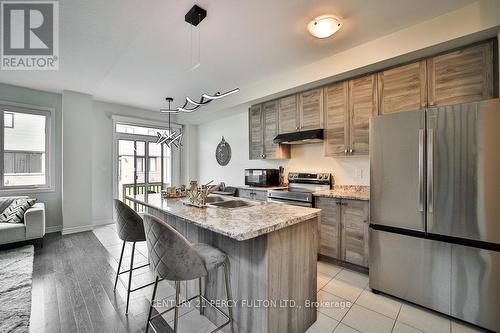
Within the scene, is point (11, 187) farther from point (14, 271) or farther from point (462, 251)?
point (462, 251)

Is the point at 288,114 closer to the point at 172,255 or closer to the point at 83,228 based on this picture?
the point at 172,255

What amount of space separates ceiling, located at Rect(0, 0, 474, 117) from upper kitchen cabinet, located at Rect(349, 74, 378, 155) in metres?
0.50

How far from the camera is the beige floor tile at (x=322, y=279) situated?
95.9 inches

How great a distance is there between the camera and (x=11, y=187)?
3992mm

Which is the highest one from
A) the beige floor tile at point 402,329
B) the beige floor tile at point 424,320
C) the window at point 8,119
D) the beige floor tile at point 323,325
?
the window at point 8,119

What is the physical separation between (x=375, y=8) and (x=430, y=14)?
581 mm

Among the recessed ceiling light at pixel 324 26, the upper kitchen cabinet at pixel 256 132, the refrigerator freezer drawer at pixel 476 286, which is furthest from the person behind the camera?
the upper kitchen cabinet at pixel 256 132

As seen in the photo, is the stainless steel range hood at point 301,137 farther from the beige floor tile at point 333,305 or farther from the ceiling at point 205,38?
the beige floor tile at point 333,305

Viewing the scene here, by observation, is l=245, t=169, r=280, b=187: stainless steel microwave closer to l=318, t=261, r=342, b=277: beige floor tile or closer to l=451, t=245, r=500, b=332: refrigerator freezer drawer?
l=318, t=261, r=342, b=277: beige floor tile

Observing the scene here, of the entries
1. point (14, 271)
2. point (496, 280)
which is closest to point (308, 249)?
point (496, 280)

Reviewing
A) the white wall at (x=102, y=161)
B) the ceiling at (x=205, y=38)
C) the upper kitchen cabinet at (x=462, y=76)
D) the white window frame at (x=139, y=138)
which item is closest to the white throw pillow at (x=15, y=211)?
the white wall at (x=102, y=161)

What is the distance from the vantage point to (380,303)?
83.1 inches

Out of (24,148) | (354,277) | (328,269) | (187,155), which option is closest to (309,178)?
(328,269)

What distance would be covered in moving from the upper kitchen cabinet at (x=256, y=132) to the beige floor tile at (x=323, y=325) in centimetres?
283
